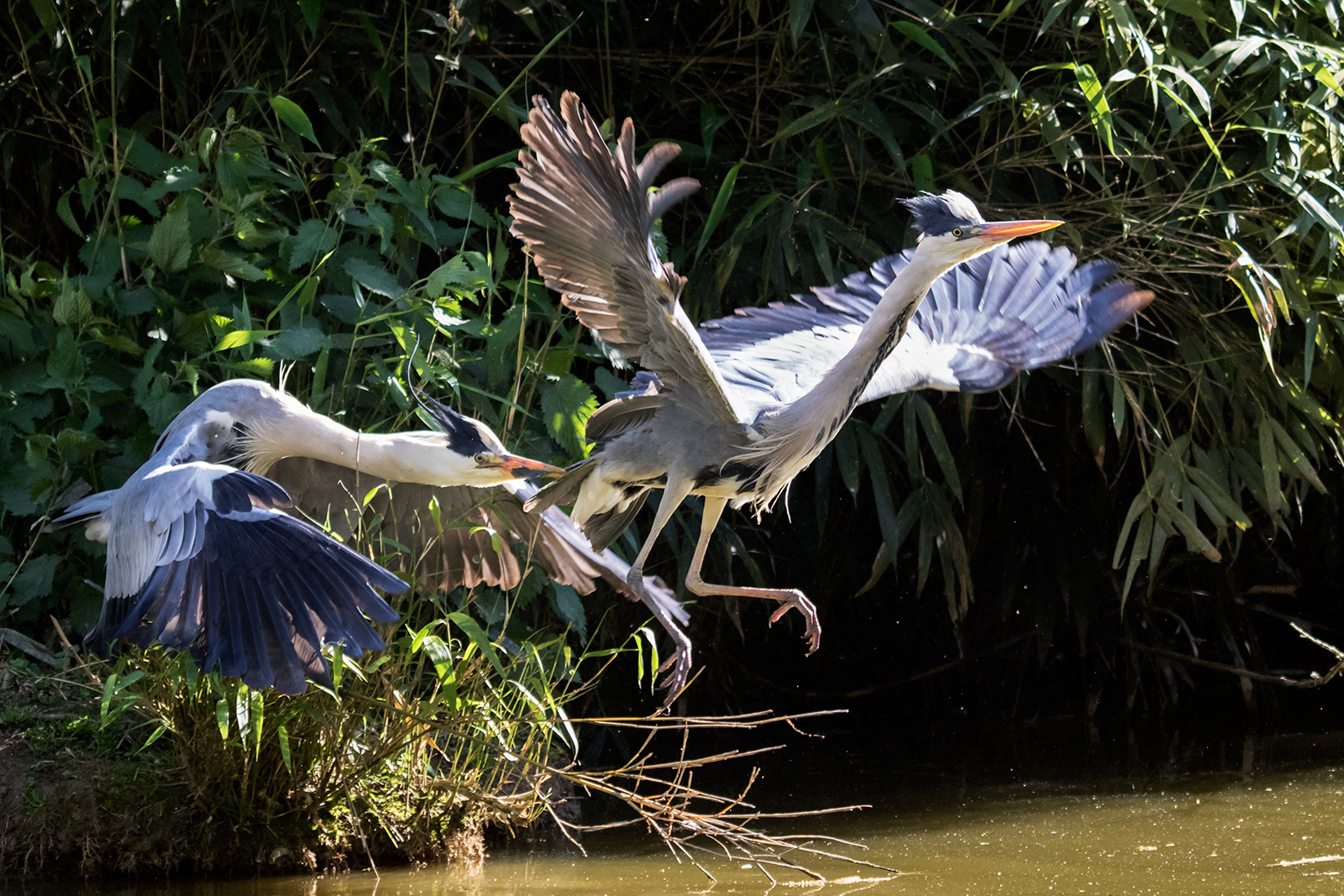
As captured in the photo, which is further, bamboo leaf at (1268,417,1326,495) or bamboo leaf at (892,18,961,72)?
bamboo leaf at (1268,417,1326,495)

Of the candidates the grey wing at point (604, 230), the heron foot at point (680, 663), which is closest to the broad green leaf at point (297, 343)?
the grey wing at point (604, 230)

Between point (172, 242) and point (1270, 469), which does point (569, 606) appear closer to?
point (172, 242)

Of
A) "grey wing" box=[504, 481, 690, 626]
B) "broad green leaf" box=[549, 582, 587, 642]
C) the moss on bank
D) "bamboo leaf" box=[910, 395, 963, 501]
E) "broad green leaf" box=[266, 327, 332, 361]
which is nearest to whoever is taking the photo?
the moss on bank

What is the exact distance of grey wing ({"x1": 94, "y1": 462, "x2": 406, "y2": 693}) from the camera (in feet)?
8.04

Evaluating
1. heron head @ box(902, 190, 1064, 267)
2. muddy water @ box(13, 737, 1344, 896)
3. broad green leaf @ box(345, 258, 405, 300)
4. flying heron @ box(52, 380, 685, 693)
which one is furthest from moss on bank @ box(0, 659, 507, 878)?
heron head @ box(902, 190, 1064, 267)

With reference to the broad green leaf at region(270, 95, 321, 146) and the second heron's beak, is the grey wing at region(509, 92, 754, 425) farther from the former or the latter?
the broad green leaf at region(270, 95, 321, 146)

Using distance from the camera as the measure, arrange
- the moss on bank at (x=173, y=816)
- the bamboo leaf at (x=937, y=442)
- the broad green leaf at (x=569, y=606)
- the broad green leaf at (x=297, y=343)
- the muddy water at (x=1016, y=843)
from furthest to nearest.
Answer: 1. the bamboo leaf at (x=937, y=442)
2. the broad green leaf at (x=569, y=606)
3. the broad green leaf at (x=297, y=343)
4. the moss on bank at (x=173, y=816)
5. the muddy water at (x=1016, y=843)

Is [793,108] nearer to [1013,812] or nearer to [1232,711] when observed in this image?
[1013,812]

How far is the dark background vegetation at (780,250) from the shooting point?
374 cm

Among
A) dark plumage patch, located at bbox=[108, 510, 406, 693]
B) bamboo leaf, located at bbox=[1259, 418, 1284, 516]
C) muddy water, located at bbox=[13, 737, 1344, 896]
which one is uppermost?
bamboo leaf, located at bbox=[1259, 418, 1284, 516]

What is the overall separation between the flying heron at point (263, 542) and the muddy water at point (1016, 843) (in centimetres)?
61

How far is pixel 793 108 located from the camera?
4.40 metres

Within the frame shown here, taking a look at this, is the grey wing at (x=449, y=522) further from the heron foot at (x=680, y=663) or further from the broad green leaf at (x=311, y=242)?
the broad green leaf at (x=311, y=242)

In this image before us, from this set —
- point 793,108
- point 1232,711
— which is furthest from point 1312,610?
point 793,108
